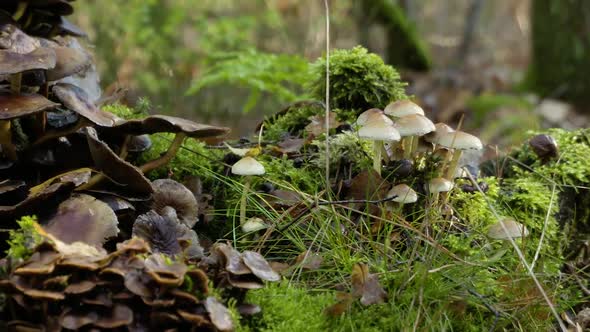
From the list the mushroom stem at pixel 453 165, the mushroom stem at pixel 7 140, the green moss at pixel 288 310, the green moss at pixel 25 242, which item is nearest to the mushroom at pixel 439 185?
the mushroom stem at pixel 453 165

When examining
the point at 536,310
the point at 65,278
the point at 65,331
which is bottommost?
the point at 536,310

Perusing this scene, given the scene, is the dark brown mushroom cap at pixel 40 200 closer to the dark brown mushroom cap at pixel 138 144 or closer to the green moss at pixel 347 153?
the dark brown mushroom cap at pixel 138 144

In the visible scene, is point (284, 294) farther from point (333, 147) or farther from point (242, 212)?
point (333, 147)

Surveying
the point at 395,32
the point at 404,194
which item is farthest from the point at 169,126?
the point at 395,32

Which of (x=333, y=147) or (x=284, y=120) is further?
(x=284, y=120)

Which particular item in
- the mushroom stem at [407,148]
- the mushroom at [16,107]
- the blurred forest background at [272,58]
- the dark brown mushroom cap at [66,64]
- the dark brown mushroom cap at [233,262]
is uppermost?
the dark brown mushroom cap at [66,64]

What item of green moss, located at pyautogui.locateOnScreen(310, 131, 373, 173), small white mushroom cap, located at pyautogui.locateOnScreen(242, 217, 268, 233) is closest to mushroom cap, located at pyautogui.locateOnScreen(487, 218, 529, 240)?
green moss, located at pyautogui.locateOnScreen(310, 131, 373, 173)

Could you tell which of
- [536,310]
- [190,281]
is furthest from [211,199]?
[536,310]

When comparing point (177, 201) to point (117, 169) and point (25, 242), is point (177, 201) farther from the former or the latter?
point (25, 242)
